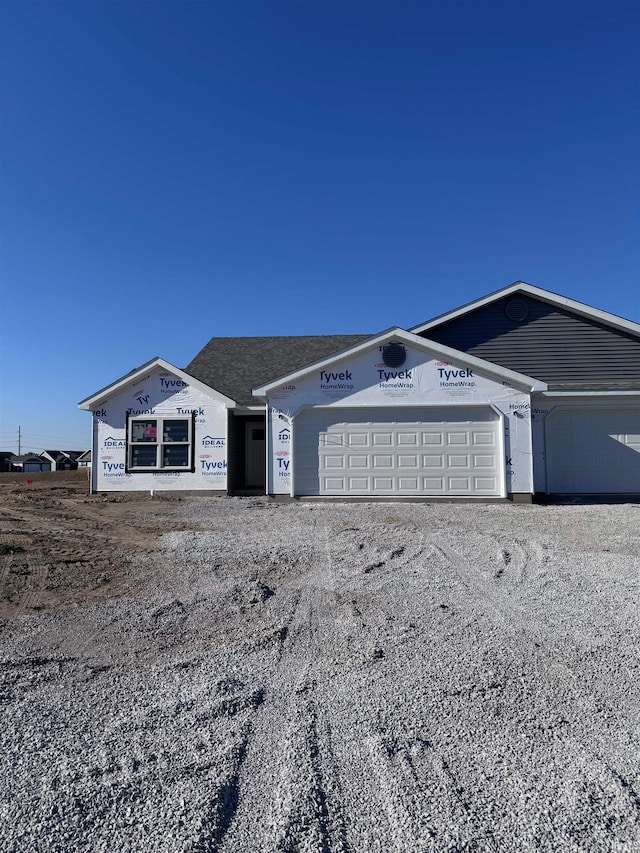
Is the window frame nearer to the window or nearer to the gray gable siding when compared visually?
the window

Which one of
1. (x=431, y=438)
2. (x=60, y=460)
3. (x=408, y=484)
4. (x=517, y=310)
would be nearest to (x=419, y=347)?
(x=431, y=438)

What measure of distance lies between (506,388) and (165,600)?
35.0ft

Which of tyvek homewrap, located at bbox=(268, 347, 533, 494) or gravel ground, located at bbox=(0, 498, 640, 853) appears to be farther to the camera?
tyvek homewrap, located at bbox=(268, 347, 533, 494)

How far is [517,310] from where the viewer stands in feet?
52.0

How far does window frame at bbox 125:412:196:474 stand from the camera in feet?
48.9

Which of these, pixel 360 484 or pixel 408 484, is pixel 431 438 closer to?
pixel 408 484

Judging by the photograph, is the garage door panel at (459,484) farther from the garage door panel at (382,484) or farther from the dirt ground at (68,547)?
the dirt ground at (68,547)

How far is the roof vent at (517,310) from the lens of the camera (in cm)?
1582

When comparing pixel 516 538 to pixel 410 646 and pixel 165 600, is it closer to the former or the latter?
pixel 410 646

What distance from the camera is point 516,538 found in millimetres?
8039

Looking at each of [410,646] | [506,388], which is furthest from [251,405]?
[410,646]

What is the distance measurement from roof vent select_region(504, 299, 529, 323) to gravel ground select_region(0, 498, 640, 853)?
37.5ft

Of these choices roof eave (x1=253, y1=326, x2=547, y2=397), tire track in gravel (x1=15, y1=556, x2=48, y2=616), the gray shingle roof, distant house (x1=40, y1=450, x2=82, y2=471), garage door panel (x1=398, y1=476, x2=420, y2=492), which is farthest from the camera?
Answer: distant house (x1=40, y1=450, x2=82, y2=471)

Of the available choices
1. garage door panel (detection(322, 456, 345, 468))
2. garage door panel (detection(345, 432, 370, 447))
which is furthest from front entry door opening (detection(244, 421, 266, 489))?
garage door panel (detection(345, 432, 370, 447))
